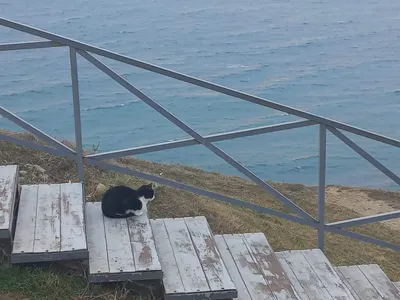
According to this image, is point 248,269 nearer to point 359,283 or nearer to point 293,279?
point 293,279

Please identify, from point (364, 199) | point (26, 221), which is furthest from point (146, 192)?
point (364, 199)

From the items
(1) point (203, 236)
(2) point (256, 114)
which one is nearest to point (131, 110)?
(2) point (256, 114)

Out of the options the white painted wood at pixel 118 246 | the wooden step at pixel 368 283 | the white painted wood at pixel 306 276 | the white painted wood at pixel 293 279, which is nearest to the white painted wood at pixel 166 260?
the white painted wood at pixel 118 246

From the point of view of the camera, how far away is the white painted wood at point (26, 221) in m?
3.79

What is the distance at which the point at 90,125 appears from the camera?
16.8m

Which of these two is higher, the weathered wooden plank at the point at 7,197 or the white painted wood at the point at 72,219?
the weathered wooden plank at the point at 7,197

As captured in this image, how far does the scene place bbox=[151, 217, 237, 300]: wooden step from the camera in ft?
12.1

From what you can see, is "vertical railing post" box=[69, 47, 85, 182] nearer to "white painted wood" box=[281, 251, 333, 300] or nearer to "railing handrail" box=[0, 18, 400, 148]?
"railing handrail" box=[0, 18, 400, 148]

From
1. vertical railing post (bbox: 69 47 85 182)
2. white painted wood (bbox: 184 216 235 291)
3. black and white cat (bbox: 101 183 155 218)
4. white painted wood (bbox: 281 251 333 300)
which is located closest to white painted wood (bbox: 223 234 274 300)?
white painted wood (bbox: 184 216 235 291)

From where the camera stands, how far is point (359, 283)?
15.6ft

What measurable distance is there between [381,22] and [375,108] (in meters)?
18.8

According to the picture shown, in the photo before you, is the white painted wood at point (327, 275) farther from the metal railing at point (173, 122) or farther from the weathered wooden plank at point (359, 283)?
the weathered wooden plank at point (359, 283)

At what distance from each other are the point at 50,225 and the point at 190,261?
0.90m

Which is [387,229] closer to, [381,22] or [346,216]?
[346,216]
